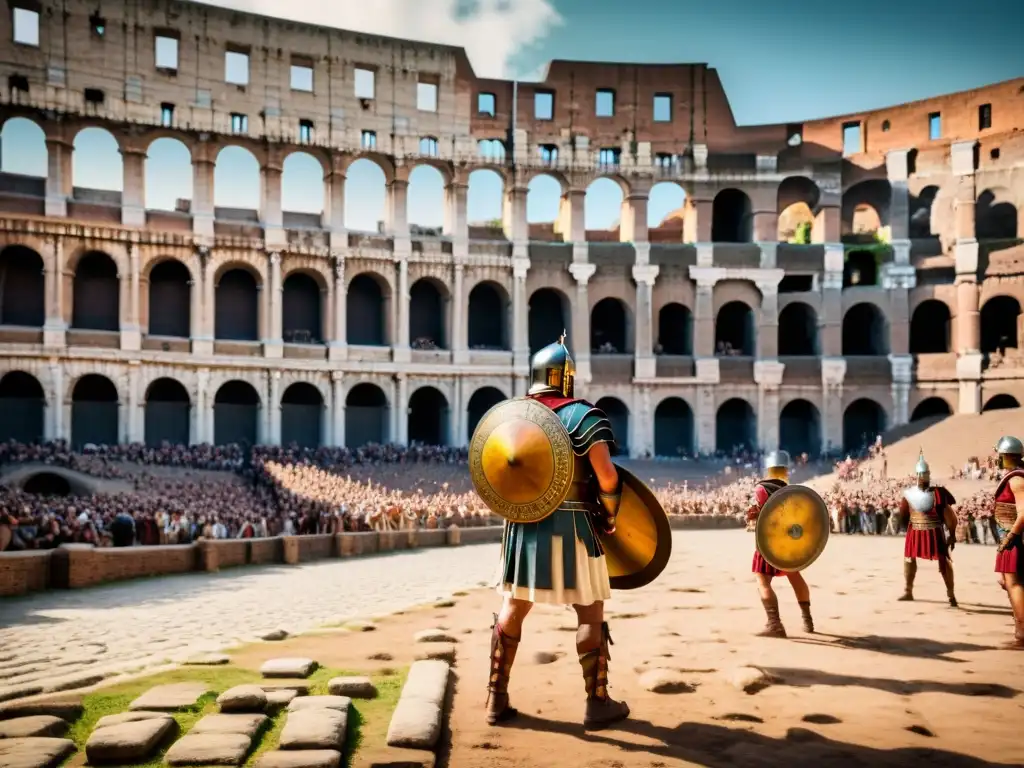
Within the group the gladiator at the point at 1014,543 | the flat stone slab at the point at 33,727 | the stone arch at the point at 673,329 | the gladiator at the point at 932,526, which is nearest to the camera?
the flat stone slab at the point at 33,727

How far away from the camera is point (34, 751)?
5.37 m

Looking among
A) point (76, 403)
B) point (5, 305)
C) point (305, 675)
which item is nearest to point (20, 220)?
point (5, 305)

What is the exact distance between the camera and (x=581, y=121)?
147 feet

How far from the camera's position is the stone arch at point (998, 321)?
44.9m

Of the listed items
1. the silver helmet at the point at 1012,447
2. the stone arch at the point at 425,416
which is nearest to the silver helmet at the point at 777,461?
the silver helmet at the point at 1012,447

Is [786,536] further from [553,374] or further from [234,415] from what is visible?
[234,415]

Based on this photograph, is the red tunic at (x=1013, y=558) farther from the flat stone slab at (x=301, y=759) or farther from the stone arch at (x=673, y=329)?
the stone arch at (x=673, y=329)

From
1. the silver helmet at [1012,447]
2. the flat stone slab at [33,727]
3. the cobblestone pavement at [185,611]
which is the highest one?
the silver helmet at [1012,447]

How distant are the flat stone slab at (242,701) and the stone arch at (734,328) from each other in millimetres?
40911

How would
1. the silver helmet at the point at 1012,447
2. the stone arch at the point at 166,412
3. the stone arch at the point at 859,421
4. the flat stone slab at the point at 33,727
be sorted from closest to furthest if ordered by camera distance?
1. the flat stone slab at the point at 33,727
2. the silver helmet at the point at 1012,447
3. the stone arch at the point at 166,412
4. the stone arch at the point at 859,421

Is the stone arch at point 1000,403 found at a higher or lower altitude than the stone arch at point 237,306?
lower

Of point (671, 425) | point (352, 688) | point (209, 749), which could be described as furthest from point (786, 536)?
point (671, 425)

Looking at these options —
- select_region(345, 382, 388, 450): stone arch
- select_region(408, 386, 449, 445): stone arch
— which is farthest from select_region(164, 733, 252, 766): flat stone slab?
select_region(408, 386, 449, 445): stone arch

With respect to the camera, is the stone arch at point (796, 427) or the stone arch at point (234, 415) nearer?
the stone arch at point (234, 415)
